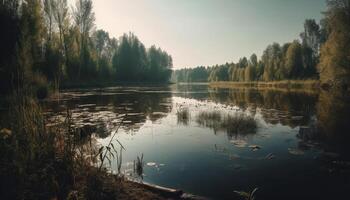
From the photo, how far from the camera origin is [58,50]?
71.7 ft

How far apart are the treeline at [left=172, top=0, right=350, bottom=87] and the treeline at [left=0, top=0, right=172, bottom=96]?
113ft

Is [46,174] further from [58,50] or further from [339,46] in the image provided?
[339,46]

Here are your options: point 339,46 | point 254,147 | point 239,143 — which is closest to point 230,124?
point 239,143

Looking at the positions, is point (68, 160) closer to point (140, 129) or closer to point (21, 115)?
point (21, 115)

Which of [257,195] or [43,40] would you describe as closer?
[257,195]

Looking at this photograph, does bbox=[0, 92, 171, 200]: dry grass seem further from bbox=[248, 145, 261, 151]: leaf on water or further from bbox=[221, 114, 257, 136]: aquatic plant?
bbox=[221, 114, 257, 136]: aquatic plant

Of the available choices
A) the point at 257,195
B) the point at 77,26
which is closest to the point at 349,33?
the point at 257,195

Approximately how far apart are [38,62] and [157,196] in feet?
104

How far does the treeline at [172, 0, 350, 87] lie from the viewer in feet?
103

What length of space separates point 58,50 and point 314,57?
78.0m

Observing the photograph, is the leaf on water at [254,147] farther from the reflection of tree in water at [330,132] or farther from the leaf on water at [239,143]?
the reflection of tree in water at [330,132]

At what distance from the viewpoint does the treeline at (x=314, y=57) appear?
31.3 meters

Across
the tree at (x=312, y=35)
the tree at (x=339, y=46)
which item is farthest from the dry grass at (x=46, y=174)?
the tree at (x=312, y=35)

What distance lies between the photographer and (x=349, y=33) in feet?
100
